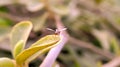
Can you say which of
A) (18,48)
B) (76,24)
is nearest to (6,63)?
(18,48)

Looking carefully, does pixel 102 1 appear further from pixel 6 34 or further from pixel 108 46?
pixel 6 34

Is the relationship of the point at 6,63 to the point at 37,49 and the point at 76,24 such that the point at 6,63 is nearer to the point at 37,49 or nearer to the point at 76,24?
the point at 37,49

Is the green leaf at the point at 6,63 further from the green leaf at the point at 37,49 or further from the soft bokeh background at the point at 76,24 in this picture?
the soft bokeh background at the point at 76,24

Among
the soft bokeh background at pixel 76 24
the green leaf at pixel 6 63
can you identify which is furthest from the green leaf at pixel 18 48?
the soft bokeh background at pixel 76 24

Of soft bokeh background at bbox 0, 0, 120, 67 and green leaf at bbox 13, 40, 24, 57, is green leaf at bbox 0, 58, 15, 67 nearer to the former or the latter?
green leaf at bbox 13, 40, 24, 57

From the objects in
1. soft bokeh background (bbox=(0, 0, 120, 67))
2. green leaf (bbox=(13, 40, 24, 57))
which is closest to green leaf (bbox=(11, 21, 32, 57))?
green leaf (bbox=(13, 40, 24, 57))
